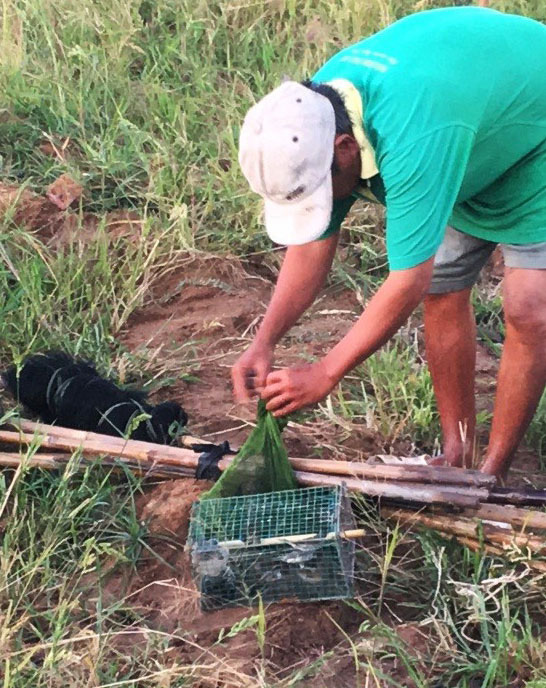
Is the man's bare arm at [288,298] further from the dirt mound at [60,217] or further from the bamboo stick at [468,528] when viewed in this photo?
the dirt mound at [60,217]

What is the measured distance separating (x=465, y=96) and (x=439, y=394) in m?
0.98

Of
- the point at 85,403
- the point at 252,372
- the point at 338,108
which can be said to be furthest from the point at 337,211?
the point at 85,403

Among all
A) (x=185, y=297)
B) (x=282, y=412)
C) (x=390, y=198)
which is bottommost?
(x=185, y=297)

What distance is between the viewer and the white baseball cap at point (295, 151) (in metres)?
2.04

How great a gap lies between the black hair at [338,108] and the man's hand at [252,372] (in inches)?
26.4

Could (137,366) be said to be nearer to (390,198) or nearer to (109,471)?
(109,471)

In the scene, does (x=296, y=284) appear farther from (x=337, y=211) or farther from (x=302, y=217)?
(x=302, y=217)

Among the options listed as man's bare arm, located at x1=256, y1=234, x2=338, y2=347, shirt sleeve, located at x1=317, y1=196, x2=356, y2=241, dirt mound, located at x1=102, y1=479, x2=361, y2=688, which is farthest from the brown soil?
shirt sleeve, located at x1=317, y1=196, x2=356, y2=241

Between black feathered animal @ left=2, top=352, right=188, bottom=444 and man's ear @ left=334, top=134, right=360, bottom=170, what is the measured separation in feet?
3.33

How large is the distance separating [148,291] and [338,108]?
5.78ft

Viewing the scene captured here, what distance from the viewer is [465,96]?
211 cm

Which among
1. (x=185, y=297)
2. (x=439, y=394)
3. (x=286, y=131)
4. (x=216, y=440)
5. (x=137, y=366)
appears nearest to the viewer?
(x=286, y=131)

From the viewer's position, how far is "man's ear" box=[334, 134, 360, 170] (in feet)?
6.94

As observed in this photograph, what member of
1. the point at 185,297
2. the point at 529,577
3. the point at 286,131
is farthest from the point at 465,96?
the point at 185,297
